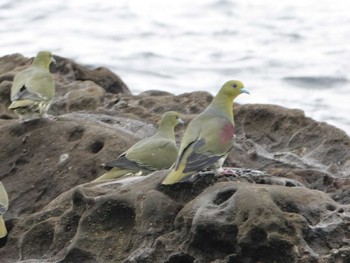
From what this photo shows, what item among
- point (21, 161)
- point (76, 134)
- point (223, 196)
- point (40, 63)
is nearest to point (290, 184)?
point (223, 196)

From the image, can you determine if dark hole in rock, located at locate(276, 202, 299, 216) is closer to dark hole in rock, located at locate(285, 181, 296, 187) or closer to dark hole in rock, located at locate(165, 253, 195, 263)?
dark hole in rock, located at locate(165, 253, 195, 263)

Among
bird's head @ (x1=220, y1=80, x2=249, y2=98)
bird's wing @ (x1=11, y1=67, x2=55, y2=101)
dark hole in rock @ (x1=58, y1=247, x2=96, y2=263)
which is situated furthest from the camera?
bird's wing @ (x1=11, y1=67, x2=55, y2=101)

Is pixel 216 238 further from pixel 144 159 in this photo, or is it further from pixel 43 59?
pixel 43 59

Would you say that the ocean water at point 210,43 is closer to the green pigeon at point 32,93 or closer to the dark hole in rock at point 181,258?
the green pigeon at point 32,93

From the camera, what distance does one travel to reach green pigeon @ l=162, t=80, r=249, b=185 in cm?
816

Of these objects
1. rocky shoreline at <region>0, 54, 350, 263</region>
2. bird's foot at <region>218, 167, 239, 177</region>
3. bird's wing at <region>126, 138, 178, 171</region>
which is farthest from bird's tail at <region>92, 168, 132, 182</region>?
bird's foot at <region>218, 167, 239, 177</region>

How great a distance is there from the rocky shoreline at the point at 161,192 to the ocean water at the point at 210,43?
7.77 meters

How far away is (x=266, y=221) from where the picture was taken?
727cm

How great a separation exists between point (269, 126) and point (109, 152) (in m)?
2.23

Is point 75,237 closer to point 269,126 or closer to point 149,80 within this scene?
point 269,126

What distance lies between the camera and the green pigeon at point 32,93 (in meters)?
11.1

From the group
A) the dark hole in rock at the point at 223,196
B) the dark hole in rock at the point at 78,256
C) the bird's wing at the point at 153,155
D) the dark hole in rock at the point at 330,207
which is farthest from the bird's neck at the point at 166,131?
the dark hole in rock at the point at 330,207

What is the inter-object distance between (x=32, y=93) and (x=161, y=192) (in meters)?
3.50

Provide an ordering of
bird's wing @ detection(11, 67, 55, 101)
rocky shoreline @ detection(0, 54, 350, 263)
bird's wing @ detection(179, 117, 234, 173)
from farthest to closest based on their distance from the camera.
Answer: bird's wing @ detection(11, 67, 55, 101) → bird's wing @ detection(179, 117, 234, 173) → rocky shoreline @ detection(0, 54, 350, 263)
